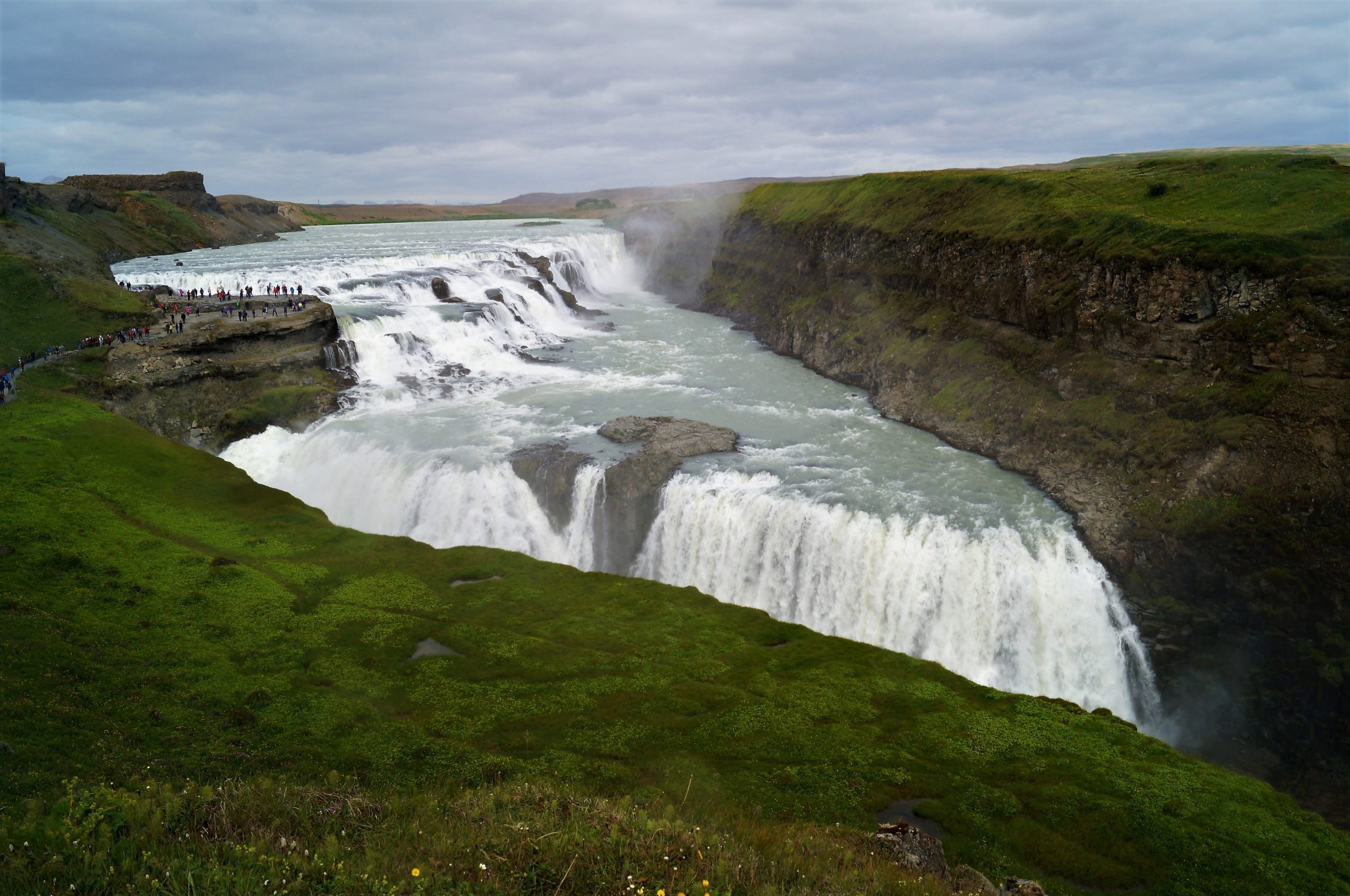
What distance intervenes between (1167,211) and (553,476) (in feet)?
84.6

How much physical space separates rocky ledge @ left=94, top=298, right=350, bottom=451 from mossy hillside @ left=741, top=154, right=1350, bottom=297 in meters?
31.8

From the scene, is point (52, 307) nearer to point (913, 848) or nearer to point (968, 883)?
point (913, 848)

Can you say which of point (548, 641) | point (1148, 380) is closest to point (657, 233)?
point (1148, 380)

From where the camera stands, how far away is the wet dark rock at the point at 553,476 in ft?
92.9

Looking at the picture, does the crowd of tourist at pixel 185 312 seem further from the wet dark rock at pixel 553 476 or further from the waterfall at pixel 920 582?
the waterfall at pixel 920 582

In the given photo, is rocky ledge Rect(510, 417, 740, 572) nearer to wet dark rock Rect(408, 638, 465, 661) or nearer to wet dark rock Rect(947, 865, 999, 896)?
wet dark rock Rect(408, 638, 465, 661)

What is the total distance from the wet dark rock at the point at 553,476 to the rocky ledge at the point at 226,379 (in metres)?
12.0

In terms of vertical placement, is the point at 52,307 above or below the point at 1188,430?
above

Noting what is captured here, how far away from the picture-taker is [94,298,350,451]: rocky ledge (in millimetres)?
32469

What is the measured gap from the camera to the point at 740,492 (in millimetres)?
26594

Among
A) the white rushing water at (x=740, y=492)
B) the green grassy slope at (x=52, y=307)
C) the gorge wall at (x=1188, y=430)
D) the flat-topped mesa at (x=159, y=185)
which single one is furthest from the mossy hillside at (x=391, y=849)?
the flat-topped mesa at (x=159, y=185)

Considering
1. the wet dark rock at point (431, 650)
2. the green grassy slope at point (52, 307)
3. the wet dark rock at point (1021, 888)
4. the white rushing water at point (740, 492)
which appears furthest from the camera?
the green grassy slope at point (52, 307)

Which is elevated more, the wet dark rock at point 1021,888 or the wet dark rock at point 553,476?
the wet dark rock at point 553,476

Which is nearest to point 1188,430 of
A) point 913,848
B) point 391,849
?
point 913,848
